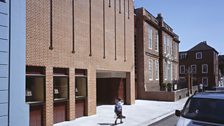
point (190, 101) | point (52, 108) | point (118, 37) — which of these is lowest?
point (52, 108)

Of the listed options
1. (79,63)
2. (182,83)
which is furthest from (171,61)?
(79,63)

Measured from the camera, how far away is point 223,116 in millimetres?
7156

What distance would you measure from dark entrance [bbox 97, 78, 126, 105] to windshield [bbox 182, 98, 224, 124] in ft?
53.1

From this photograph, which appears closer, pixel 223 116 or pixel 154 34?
pixel 223 116

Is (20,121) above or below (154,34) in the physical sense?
below

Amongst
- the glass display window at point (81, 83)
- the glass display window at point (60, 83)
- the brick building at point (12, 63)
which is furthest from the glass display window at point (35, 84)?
the brick building at point (12, 63)

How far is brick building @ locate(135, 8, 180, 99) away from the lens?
30.7 meters

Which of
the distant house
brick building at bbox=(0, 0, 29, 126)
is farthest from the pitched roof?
brick building at bbox=(0, 0, 29, 126)

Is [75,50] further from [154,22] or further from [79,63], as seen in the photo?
[154,22]

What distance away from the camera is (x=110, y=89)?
2455 cm

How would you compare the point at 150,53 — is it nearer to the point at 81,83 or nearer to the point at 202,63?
the point at 81,83

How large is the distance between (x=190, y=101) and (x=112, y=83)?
1627cm

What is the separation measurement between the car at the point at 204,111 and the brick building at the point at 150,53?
22.0 m

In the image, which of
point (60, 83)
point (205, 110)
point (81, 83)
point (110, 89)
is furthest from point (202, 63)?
point (205, 110)
